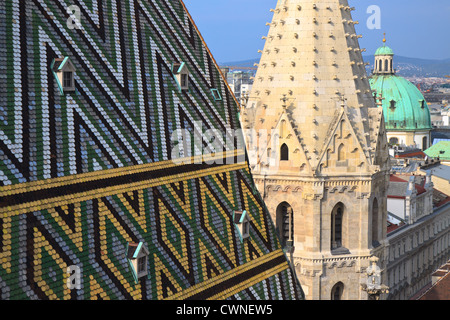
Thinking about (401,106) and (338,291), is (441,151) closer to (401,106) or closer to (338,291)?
(401,106)

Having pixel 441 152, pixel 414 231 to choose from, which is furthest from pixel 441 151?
pixel 414 231

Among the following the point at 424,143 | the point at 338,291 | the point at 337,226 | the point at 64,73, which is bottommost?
the point at 424,143

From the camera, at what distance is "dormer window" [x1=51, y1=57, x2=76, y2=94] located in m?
21.3

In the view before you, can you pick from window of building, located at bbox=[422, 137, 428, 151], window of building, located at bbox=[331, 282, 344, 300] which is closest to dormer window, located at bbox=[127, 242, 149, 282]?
window of building, located at bbox=[331, 282, 344, 300]

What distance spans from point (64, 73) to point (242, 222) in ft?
24.0

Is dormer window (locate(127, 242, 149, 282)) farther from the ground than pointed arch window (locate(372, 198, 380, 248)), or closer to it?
farther from the ground

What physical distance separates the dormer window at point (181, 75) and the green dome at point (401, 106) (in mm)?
83760

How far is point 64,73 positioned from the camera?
70.3 feet

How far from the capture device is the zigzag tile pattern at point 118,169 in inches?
756

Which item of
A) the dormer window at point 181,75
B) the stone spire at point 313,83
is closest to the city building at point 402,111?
the stone spire at point 313,83

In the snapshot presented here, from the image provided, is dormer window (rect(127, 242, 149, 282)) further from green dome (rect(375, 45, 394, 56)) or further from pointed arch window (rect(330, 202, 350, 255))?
green dome (rect(375, 45, 394, 56))

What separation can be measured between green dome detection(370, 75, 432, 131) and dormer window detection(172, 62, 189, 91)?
275 feet

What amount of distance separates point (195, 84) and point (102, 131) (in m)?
5.99
